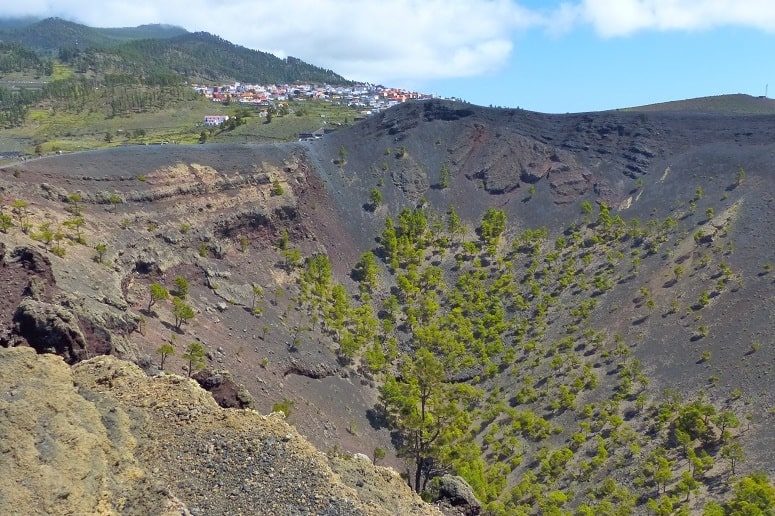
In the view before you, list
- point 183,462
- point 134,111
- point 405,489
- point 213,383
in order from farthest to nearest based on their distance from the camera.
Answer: point 134,111 → point 213,383 → point 405,489 → point 183,462

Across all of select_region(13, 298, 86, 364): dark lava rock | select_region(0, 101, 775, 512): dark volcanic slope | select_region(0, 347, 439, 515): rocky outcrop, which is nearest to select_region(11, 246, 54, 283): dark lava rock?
select_region(0, 101, 775, 512): dark volcanic slope

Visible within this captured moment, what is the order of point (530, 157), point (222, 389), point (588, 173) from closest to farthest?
point (222, 389) → point (588, 173) → point (530, 157)

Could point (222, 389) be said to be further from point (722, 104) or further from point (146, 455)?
point (722, 104)

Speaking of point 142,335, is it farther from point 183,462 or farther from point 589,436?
point 589,436

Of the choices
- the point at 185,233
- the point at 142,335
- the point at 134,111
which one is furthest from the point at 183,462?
the point at 134,111

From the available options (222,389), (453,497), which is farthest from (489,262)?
(222,389)

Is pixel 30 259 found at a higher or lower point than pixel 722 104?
lower
